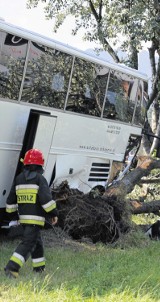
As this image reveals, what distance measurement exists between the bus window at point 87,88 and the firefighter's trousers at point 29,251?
3.17 metres

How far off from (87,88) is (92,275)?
14.0 ft

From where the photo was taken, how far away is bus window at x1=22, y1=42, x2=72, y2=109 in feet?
27.8

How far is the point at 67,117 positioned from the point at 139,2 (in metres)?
6.94

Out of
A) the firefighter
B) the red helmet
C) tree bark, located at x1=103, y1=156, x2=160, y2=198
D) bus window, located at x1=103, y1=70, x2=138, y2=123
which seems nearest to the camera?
the firefighter

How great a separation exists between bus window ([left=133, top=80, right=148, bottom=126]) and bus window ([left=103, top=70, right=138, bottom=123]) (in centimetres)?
17

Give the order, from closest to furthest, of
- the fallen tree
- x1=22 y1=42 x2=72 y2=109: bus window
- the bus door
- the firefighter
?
the firefighter → the bus door → x1=22 y1=42 x2=72 y2=109: bus window → the fallen tree

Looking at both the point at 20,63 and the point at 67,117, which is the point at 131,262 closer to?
the point at 67,117

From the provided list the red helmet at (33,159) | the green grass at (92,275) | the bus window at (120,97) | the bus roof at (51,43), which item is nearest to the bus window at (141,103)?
the bus window at (120,97)

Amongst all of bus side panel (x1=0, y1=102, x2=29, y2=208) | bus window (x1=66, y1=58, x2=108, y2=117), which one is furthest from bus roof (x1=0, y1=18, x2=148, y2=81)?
bus side panel (x1=0, y1=102, x2=29, y2=208)

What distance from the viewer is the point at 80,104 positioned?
9.71 meters

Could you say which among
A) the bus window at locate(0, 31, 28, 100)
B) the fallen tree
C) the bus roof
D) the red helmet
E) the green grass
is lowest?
the green grass

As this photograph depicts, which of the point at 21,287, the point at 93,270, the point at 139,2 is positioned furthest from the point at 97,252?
the point at 139,2

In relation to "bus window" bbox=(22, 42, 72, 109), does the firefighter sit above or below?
below

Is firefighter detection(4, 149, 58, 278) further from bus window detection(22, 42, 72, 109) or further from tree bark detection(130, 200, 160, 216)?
tree bark detection(130, 200, 160, 216)
